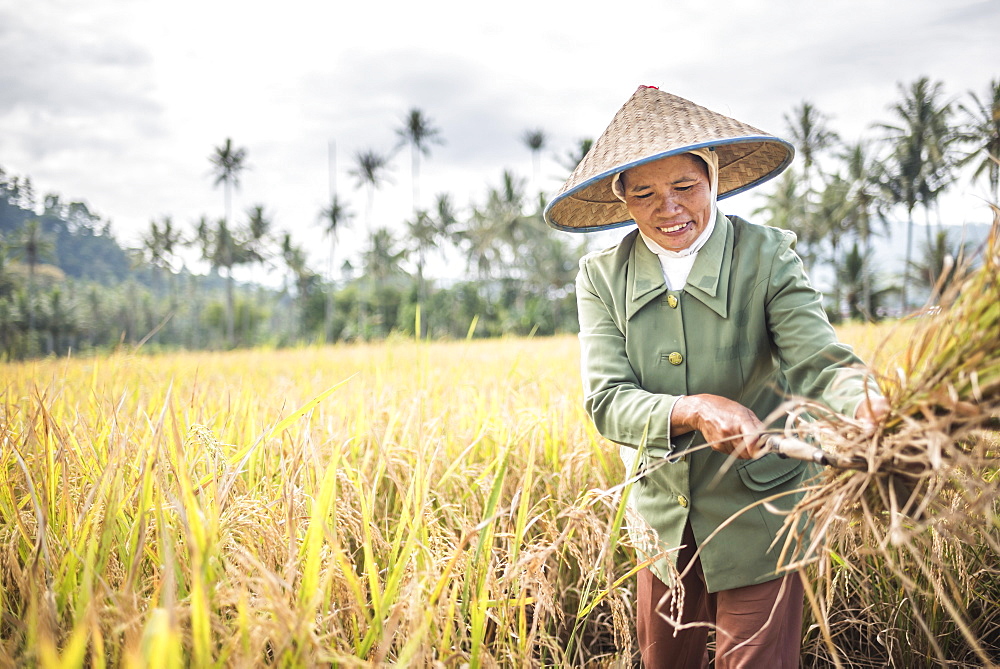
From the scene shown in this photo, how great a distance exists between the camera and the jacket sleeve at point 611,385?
3.53ft

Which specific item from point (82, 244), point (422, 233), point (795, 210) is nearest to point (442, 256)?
point (422, 233)

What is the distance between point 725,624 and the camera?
1191mm

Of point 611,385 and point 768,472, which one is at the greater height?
point 611,385

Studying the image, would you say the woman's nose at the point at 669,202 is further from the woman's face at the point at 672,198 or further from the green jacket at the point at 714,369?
the green jacket at the point at 714,369

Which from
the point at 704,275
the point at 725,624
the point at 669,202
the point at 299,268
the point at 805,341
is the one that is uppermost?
the point at 299,268

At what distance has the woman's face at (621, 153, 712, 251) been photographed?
117 cm

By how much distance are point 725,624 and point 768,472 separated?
362 mm

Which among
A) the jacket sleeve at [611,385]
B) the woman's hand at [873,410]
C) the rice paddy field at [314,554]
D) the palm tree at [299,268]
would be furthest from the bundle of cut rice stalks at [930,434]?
the palm tree at [299,268]

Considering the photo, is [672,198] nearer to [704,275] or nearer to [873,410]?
[704,275]

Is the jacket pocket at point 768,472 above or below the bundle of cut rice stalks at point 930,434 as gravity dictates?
below

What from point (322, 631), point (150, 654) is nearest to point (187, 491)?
point (150, 654)

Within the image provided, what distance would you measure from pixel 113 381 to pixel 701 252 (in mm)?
3043

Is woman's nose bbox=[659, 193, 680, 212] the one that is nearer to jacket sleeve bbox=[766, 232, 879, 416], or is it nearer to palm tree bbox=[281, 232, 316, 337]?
jacket sleeve bbox=[766, 232, 879, 416]

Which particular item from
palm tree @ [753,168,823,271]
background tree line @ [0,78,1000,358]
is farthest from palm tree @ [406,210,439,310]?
palm tree @ [753,168,823,271]
